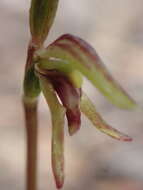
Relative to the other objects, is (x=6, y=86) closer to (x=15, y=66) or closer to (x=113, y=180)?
(x=15, y=66)

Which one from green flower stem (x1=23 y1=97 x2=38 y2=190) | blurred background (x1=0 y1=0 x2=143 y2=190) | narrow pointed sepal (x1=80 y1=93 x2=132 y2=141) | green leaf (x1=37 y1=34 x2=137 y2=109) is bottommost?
blurred background (x1=0 y1=0 x2=143 y2=190)

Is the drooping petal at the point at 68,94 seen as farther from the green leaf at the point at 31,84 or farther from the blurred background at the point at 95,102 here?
the blurred background at the point at 95,102

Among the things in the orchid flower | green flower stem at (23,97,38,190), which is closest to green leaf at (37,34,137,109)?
the orchid flower

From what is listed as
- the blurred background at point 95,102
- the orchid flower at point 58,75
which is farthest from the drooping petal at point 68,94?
the blurred background at point 95,102

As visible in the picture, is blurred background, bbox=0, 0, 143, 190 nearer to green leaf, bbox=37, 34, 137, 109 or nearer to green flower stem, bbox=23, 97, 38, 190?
green flower stem, bbox=23, 97, 38, 190

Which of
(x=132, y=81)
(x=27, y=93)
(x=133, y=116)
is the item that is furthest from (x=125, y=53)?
(x=27, y=93)

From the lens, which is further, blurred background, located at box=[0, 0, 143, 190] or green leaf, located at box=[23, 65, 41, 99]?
blurred background, located at box=[0, 0, 143, 190]

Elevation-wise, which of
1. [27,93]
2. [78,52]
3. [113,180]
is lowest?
[113,180]
